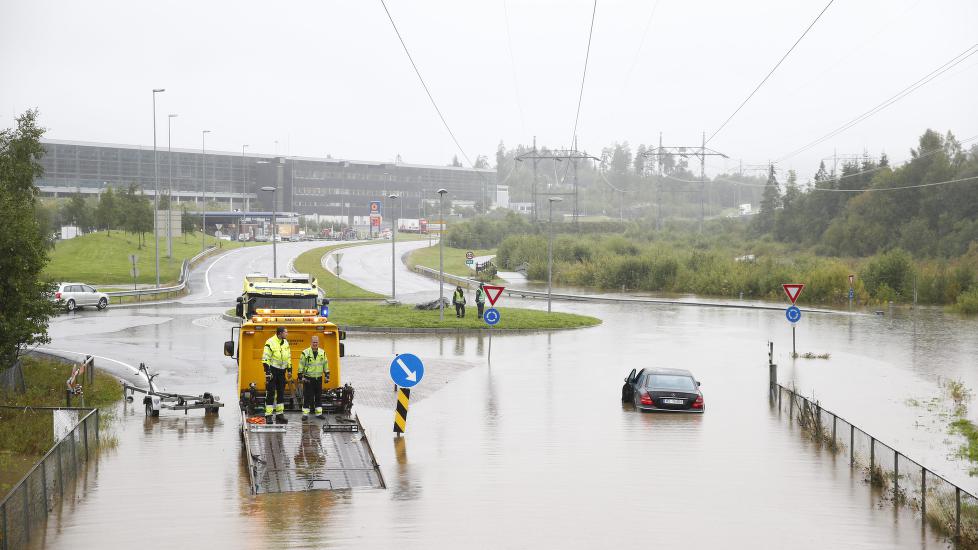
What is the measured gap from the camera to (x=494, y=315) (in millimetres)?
31234

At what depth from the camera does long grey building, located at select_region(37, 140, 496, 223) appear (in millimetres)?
145750

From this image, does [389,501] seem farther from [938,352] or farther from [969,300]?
[969,300]

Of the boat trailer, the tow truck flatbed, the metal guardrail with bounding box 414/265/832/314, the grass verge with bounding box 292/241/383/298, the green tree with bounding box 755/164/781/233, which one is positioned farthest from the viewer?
the green tree with bounding box 755/164/781/233

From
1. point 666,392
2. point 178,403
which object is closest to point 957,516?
point 666,392

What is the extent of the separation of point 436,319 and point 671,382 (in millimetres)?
20171

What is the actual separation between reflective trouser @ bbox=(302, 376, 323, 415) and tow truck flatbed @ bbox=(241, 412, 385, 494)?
0.41m

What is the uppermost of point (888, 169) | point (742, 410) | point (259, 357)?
point (888, 169)

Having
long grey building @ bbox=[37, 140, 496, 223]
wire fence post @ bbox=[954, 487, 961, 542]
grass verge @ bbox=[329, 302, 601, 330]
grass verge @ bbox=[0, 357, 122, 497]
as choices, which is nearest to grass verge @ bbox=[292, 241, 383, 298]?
grass verge @ bbox=[329, 302, 601, 330]

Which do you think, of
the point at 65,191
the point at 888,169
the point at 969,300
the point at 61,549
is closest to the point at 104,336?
the point at 61,549

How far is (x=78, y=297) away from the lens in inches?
1807

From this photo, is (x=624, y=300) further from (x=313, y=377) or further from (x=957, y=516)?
(x=957, y=516)

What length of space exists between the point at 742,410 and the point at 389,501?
11.2 metres

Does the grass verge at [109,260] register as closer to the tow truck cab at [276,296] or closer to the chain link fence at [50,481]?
the tow truck cab at [276,296]

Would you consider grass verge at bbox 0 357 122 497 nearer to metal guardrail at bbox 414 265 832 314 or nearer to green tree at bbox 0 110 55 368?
green tree at bbox 0 110 55 368
